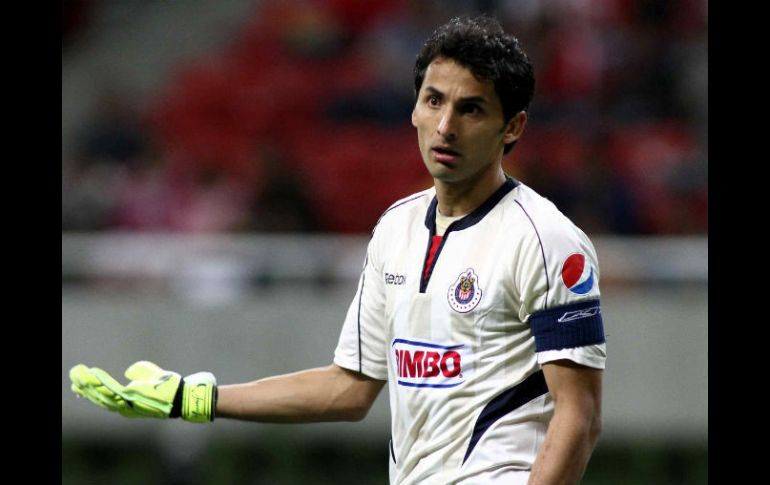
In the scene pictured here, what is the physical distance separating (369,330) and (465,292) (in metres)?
0.53

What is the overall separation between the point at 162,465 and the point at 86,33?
627 centimetres

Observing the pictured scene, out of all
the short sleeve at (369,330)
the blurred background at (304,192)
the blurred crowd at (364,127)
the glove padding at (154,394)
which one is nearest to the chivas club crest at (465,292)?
the short sleeve at (369,330)

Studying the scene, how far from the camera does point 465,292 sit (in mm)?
4129

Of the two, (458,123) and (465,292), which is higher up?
(458,123)

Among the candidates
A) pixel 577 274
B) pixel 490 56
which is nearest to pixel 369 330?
pixel 577 274

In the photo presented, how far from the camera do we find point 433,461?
4160 mm

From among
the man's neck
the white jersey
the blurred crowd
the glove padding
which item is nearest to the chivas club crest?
the white jersey

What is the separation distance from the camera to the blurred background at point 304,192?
9320mm

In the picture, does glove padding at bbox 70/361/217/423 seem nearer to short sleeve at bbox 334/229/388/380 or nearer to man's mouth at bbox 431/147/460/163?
short sleeve at bbox 334/229/388/380

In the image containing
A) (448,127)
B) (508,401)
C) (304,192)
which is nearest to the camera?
(508,401)

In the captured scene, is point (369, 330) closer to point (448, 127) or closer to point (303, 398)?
point (303, 398)

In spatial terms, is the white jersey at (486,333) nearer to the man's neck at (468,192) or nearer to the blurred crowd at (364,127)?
the man's neck at (468,192)

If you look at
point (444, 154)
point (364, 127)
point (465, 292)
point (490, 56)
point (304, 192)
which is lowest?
point (465, 292)
